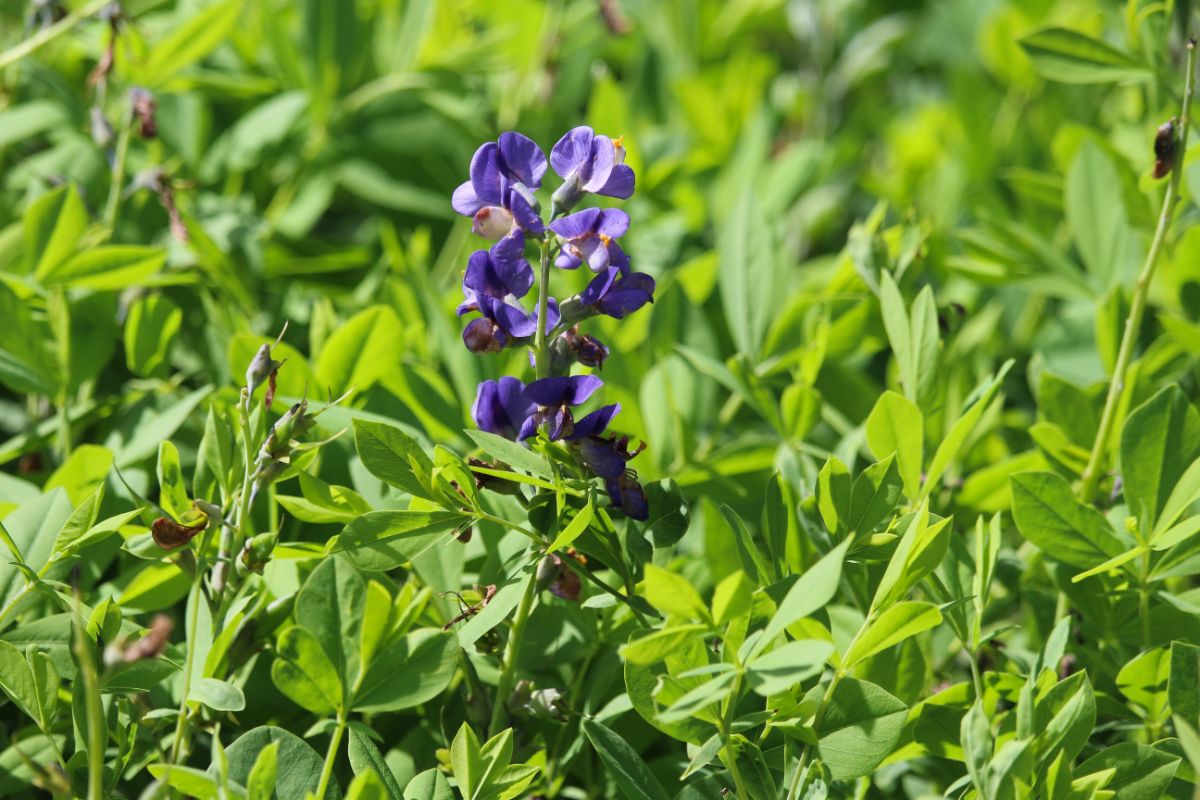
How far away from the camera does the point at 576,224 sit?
2.80ft

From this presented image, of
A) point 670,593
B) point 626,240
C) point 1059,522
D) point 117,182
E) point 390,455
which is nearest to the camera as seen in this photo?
point 670,593

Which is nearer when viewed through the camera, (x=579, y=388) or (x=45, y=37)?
(x=579, y=388)

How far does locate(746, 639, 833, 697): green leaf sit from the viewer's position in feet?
2.35

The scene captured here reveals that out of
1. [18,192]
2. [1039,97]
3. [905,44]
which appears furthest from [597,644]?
[905,44]

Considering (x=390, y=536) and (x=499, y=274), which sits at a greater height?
(x=499, y=274)

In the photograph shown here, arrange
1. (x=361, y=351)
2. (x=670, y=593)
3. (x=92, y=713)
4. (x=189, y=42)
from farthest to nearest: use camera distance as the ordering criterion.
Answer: (x=189, y=42) → (x=361, y=351) → (x=670, y=593) → (x=92, y=713)

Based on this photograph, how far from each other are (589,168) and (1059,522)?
1.60ft

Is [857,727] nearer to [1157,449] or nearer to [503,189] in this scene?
[1157,449]

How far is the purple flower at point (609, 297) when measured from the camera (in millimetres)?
854

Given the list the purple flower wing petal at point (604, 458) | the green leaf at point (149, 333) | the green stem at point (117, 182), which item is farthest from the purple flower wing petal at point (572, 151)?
the green stem at point (117, 182)

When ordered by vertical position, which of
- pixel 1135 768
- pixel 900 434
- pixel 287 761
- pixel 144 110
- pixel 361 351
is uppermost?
pixel 144 110

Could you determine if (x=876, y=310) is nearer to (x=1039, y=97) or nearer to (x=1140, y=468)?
(x=1140, y=468)

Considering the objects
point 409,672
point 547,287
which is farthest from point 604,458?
point 409,672

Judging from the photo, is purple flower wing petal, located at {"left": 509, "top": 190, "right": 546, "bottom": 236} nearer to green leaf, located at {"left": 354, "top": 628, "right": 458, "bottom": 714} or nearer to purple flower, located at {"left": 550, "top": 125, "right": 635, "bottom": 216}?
purple flower, located at {"left": 550, "top": 125, "right": 635, "bottom": 216}
